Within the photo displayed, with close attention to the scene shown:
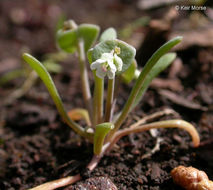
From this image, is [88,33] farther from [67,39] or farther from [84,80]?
[84,80]

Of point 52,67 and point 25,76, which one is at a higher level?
point 52,67

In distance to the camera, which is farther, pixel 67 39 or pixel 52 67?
pixel 52 67

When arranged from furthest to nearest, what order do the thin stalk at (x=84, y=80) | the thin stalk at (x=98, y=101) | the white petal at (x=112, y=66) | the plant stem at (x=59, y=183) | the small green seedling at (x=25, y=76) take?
the small green seedling at (x=25, y=76)
the thin stalk at (x=84, y=80)
the thin stalk at (x=98, y=101)
the plant stem at (x=59, y=183)
the white petal at (x=112, y=66)

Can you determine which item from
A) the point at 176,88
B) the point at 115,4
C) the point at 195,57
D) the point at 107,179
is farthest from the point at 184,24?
the point at 107,179

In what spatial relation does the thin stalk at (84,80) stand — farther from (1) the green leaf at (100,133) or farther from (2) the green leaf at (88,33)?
(1) the green leaf at (100,133)

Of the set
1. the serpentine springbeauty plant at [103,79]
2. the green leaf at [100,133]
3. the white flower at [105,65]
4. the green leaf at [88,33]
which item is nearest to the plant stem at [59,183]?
the serpentine springbeauty plant at [103,79]

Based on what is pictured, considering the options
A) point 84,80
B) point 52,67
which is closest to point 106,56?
point 84,80
